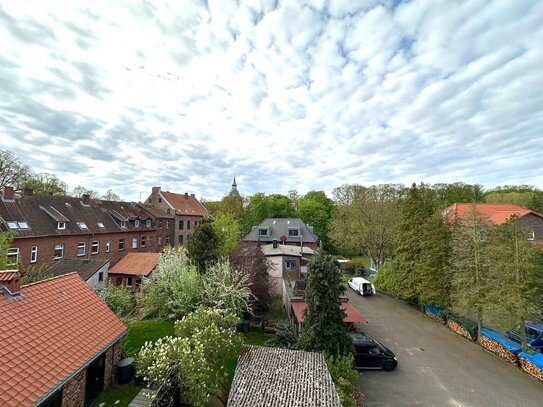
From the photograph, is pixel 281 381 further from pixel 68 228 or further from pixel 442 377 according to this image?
pixel 68 228

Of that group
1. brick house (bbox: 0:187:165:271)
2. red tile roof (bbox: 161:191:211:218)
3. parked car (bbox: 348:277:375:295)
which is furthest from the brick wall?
red tile roof (bbox: 161:191:211:218)

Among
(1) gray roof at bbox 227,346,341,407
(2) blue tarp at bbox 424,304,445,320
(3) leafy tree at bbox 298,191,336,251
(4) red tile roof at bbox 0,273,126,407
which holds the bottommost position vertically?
(2) blue tarp at bbox 424,304,445,320

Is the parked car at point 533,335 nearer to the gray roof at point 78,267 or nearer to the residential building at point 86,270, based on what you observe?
the residential building at point 86,270

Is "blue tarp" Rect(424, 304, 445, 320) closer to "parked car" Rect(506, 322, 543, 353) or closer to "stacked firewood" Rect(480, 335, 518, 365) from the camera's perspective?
"stacked firewood" Rect(480, 335, 518, 365)

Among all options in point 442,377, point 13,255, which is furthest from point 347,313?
point 13,255

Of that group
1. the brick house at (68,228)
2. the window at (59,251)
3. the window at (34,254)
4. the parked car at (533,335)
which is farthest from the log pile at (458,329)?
the window at (34,254)

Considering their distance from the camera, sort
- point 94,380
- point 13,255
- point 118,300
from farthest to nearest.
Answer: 1. point 13,255
2. point 118,300
3. point 94,380
